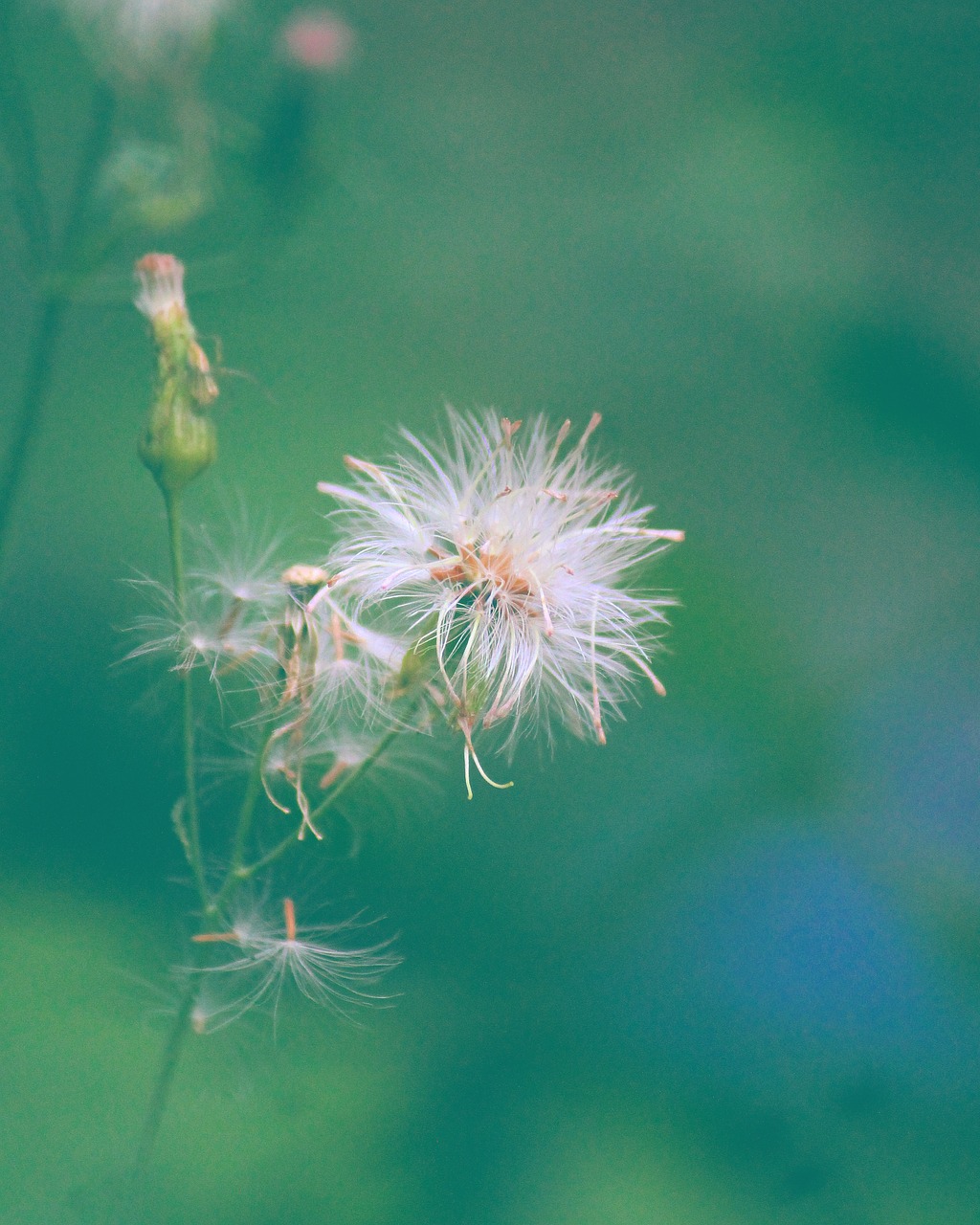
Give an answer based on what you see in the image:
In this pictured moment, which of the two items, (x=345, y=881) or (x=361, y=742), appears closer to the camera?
(x=361, y=742)

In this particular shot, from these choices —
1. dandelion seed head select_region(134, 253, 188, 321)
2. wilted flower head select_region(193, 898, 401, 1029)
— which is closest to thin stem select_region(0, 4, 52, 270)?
dandelion seed head select_region(134, 253, 188, 321)

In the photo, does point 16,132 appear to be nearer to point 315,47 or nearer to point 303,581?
point 315,47

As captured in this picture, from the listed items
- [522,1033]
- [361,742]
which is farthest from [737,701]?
[361,742]

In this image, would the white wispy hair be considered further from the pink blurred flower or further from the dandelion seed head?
the pink blurred flower

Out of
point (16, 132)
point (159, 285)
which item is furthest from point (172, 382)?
point (16, 132)

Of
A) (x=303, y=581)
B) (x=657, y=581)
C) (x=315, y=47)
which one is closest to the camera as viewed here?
(x=303, y=581)

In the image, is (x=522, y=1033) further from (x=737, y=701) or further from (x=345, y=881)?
(x=737, y=701)
